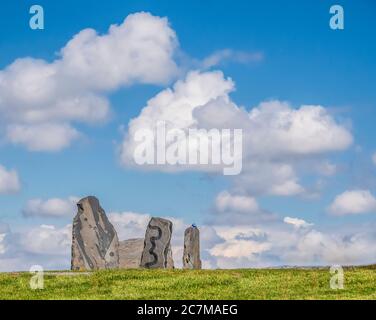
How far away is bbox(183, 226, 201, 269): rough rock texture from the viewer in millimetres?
46750

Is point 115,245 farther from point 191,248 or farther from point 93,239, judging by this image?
point 191,248

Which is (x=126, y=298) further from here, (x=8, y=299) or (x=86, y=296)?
(x=8, y=299)

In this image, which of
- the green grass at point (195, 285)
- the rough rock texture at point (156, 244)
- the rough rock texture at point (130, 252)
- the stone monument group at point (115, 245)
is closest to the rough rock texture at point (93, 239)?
the stone monument group at point (115, 245)

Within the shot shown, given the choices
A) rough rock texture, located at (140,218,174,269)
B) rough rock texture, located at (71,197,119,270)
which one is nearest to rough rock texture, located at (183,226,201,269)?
rough rock texture, located at (140,218,174,269)

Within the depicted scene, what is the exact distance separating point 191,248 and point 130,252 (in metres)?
3.44

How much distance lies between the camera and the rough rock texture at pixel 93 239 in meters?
43.0

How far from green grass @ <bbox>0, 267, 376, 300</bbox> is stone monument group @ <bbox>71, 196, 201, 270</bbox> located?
17.7ft

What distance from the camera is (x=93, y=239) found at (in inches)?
1710

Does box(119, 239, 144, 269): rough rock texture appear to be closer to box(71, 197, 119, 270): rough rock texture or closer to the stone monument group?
the stone monument group

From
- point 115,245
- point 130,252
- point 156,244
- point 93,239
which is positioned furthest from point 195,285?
point 130,252

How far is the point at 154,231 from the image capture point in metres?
45.6

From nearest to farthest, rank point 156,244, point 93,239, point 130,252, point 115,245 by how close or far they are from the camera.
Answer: point 93,239 → point 115,245 → point 156,244 → point 130,252

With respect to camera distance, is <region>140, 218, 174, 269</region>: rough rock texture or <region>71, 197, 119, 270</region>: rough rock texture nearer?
<region>71, 197, 119, 270</region>: rough rock texture
